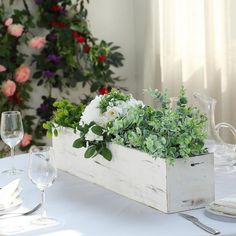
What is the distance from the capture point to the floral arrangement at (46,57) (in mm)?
3992

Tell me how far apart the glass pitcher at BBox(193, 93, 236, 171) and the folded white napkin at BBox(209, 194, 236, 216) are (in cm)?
43

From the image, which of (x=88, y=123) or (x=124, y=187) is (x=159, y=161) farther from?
(x=88, y=123)

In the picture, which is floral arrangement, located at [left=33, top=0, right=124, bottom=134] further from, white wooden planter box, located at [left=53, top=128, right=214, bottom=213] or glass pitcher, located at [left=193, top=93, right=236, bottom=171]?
white wooden planter box, located at [left=53, top=128, right=214, bottom=213]

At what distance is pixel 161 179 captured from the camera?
5.38 feet

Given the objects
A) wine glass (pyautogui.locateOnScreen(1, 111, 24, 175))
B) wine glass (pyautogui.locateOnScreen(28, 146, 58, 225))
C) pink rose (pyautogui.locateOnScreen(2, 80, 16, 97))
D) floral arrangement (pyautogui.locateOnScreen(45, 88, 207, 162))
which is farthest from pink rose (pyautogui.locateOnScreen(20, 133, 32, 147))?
wine glass (pyautogui.locateOnScreen(28, 146, 58, 225))

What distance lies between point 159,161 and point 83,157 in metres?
0.44

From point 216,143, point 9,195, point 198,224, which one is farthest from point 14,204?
point 216,143

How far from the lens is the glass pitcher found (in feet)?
6.91

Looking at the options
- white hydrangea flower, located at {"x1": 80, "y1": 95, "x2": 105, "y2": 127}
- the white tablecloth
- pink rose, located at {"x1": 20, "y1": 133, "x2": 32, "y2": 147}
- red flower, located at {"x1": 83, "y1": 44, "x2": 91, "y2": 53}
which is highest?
red flower, located at {"x1": 83, "y1": 44, "x2": 91, "y2": 53}

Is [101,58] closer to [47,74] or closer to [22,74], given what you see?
[47,74]

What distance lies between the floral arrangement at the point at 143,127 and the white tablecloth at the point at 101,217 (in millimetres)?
129

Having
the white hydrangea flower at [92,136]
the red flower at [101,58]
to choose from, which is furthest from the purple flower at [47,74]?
the white hydrangea flower at [92,136]

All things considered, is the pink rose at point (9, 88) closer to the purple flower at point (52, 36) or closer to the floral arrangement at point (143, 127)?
the purple flower at point (52, 36)

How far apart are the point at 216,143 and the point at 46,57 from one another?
7.10 ft
